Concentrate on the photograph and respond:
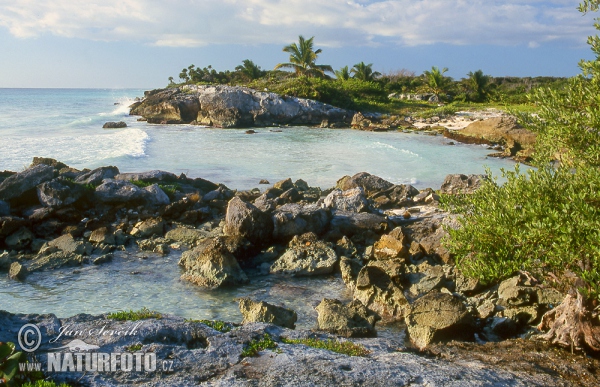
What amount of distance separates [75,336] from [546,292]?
353 inches

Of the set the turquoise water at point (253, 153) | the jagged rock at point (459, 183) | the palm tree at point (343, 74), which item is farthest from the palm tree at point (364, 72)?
the jagged rock at point (459, 183)

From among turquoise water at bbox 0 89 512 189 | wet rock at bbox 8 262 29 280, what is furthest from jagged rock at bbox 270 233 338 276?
turquoise water at bbox 0 89 512 189

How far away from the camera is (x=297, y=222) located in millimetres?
15836

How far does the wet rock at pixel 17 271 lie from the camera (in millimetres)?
13094

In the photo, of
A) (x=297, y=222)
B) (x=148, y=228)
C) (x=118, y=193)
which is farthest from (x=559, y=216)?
(x=118, y=193)

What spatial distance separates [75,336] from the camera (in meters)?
7.40

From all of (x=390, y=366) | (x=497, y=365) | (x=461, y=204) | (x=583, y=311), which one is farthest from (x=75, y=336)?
(x=583, y=311)

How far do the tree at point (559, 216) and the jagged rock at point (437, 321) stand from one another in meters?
1.07

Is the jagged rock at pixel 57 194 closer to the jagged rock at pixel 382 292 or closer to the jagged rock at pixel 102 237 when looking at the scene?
the jagged rock at pixel 102 237

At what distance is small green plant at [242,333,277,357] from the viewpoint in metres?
7.23

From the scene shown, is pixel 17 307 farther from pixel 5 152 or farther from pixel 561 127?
pixel 5 152

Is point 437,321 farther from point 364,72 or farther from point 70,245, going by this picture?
point 364,72

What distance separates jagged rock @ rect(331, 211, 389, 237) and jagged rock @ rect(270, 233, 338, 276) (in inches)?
71.1

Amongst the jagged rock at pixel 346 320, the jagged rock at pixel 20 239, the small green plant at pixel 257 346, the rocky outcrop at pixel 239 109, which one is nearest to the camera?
the small green plant at pixel 257 346
